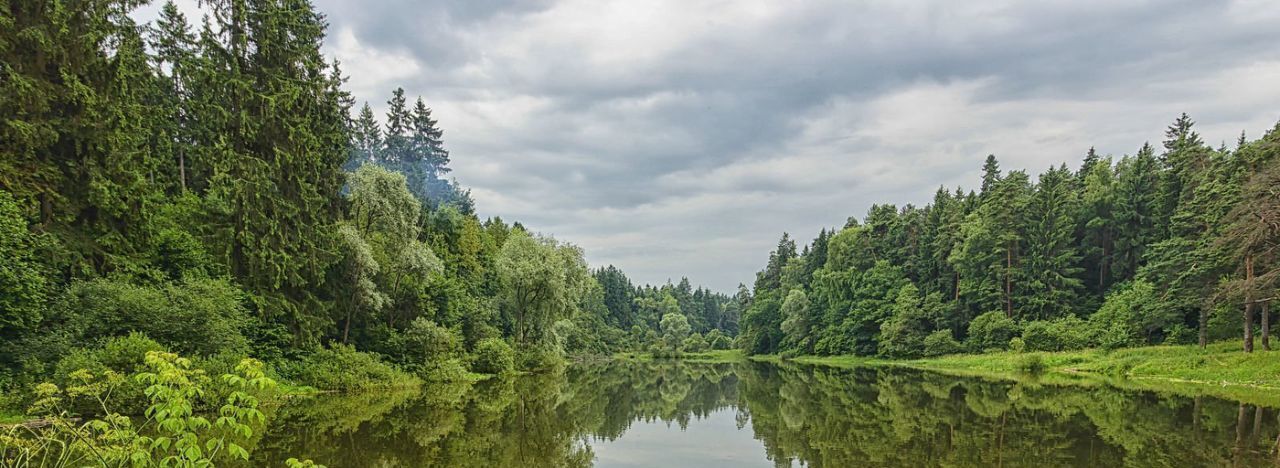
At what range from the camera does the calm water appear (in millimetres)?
13789

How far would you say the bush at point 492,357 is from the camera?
39812mm

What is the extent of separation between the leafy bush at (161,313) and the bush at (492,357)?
18.7 meters

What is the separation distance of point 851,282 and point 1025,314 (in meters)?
22.4

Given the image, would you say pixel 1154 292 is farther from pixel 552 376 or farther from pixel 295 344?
pixel 295 344

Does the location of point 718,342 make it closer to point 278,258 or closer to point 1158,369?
point 1158,369

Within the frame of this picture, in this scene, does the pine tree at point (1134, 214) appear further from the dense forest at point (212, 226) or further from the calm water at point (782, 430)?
the dense forest at point (212, 226)

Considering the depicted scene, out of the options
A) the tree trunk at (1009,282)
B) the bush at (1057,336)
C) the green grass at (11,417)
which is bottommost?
the green grass at (11,417)

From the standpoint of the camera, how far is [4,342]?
16.4 metres

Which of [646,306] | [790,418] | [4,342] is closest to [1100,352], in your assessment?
[790,418]

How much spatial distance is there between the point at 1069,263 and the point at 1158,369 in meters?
22.9

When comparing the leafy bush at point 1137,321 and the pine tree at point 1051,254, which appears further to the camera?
the pine tree at point 1051,254

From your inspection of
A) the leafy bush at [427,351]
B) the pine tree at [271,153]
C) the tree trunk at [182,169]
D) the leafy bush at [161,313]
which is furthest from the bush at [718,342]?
the leafy bush at [161,313]

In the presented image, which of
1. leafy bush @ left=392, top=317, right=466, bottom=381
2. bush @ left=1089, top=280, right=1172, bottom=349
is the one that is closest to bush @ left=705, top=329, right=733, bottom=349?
bush @ left=1089, top=280, right=1172, bottom=349

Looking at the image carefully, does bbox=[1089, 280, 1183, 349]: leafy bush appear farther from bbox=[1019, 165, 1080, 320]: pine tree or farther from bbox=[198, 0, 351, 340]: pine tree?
bbox=[198, 0, 351, 340]: pine tree
